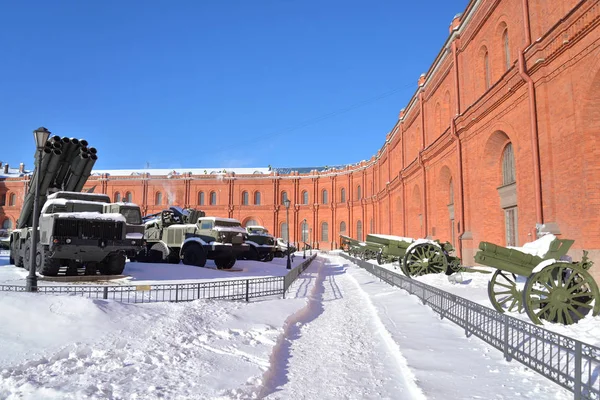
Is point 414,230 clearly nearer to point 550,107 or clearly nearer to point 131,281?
point 550,107

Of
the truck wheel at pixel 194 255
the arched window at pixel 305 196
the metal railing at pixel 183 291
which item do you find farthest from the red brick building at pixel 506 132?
the arched window at pixel 305 196

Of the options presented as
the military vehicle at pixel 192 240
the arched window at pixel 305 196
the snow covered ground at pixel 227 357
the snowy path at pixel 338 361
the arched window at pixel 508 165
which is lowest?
the snowy path at pixel 338 361

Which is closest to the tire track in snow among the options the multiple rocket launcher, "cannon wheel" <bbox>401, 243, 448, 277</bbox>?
"cannon wheel" <bbox>401, 243, 448, 277</bbox>

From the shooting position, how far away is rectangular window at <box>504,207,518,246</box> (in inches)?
639

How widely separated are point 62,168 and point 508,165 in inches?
678

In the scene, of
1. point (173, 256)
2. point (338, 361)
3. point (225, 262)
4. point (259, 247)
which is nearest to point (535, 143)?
point (338, 361)

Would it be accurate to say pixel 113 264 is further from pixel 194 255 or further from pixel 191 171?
pixel 191 171

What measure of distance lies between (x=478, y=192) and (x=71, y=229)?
626 inches

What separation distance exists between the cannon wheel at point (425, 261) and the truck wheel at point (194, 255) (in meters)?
8.51

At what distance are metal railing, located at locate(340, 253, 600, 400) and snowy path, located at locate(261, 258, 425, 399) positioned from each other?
1420 mm

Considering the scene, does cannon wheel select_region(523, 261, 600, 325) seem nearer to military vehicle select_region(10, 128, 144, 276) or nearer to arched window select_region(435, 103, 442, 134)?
military vehicle select_region(10, 128, 144, 276)

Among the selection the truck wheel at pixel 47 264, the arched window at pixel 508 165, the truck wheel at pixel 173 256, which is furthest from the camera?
the truck wheel at pixel 173 256

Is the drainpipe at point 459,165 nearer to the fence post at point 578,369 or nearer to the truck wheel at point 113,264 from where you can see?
the truck wheel at point 113,264

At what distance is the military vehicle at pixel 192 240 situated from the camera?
17922mm
